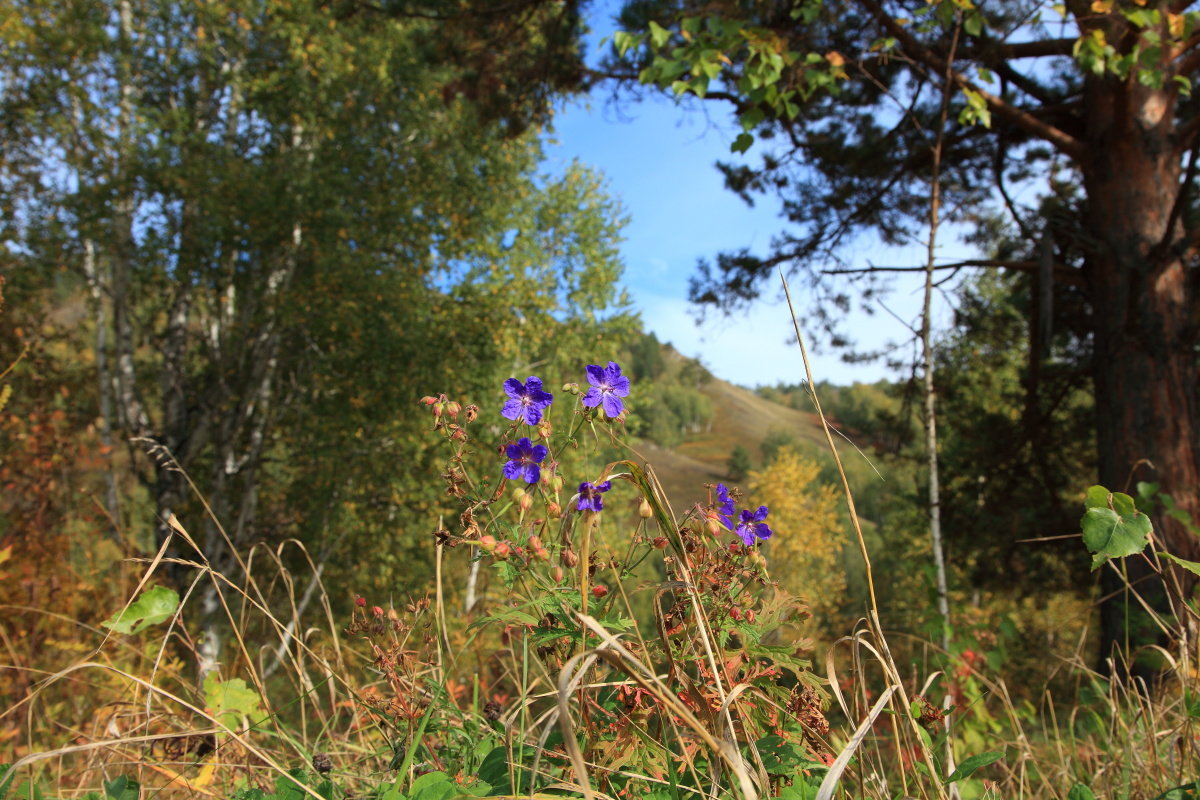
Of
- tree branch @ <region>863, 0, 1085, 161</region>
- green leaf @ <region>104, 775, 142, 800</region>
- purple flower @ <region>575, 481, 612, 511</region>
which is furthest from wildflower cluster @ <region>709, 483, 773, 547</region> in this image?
tree branch @ <region>863, 0, 1085, 161</region>

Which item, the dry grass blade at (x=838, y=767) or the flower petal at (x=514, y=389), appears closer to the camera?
the dry grass blade at (x=838, y=767)

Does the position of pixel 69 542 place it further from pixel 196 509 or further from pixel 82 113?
pixel 82 113

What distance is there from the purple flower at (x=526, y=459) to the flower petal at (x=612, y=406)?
12 centimetres

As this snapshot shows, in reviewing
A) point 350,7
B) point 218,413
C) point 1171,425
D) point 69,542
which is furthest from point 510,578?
point 218,413

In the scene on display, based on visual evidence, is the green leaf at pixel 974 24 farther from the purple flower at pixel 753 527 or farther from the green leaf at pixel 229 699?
the green leaf at pixel 229 699

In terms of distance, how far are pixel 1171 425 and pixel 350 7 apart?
727 centimetres

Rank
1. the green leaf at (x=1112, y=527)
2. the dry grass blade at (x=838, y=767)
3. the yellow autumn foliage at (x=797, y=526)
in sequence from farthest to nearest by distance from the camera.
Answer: the yellow autumn foliage at (x=797, y=526)
the green leaf at (x=1112, y=527)
the dry grass blade at (x=838, y=767)

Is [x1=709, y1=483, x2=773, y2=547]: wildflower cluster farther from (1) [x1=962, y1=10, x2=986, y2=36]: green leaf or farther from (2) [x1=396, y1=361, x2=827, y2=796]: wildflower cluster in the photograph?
(1) [x1=962, y1=10, x2=986, y2=36]: green leaf

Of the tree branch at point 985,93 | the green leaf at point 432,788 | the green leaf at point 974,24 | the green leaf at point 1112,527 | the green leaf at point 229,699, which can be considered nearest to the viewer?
the green leaf at point 432,788

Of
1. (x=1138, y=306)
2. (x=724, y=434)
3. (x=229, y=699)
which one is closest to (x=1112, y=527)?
(x=229, y=699)

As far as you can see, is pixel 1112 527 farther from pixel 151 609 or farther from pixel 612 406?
pixel 151 609

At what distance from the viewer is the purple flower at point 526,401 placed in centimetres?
117

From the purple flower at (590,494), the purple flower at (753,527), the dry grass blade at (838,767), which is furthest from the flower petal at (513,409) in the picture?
the dry grass blade at (838,767)

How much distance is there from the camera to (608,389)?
1191 millimetres
